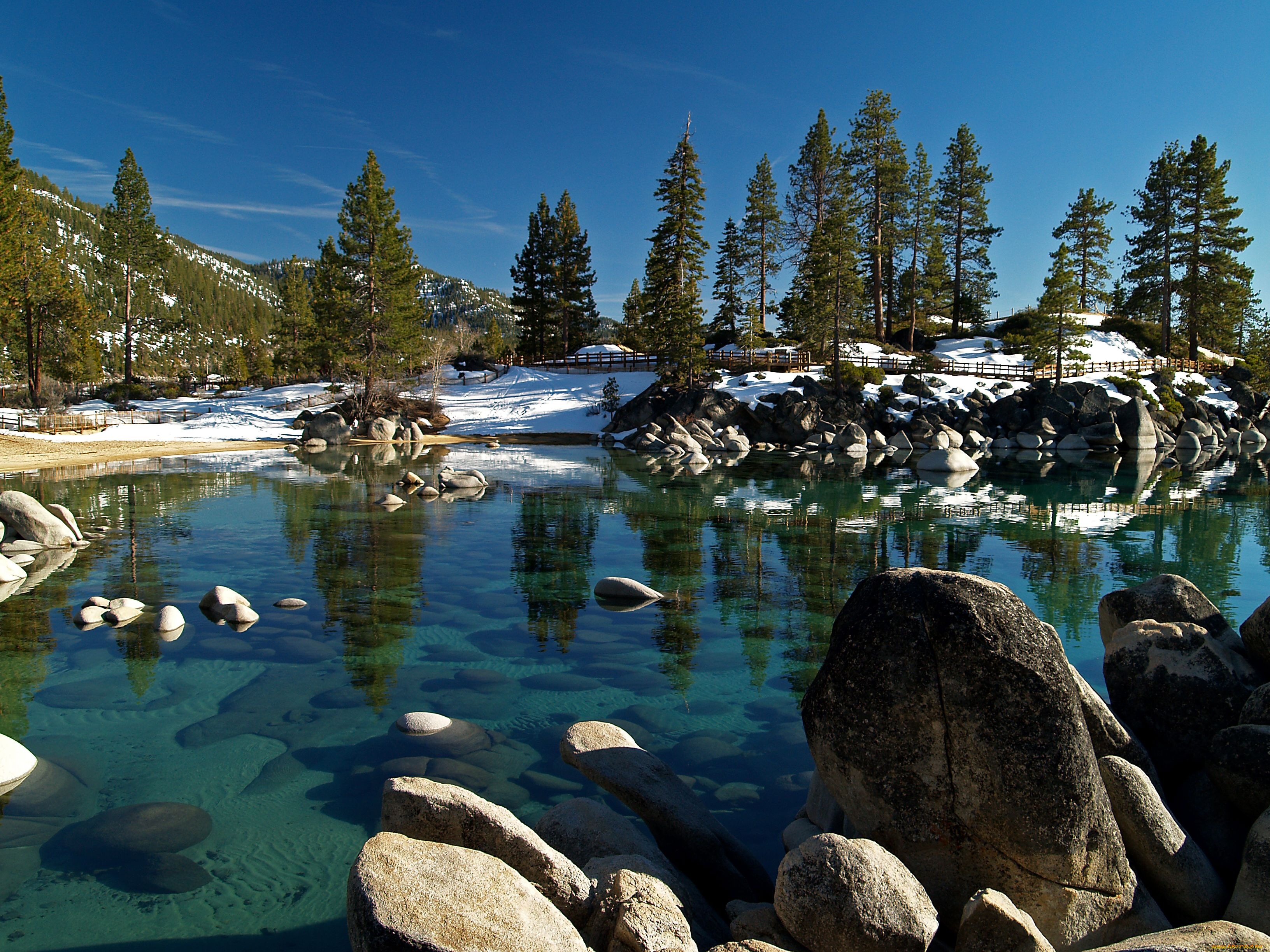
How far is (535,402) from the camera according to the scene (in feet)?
187

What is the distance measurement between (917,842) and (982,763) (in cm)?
59

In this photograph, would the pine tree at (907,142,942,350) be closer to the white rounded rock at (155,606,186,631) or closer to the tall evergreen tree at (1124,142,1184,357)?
the tall evergreen tree at (1124,142,1184,357)

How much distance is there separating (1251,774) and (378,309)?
1964 inches

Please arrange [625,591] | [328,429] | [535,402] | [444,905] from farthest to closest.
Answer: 1. [535,402]
2. [328,429]
3. [625,591]
4. [444,905]

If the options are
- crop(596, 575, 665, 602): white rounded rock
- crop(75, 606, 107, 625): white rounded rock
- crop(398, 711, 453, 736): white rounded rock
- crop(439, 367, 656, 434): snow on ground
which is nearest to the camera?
crop(398, 711, 453, 736): white rounded rock

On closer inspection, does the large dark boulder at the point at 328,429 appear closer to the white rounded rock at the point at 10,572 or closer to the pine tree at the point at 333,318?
the pine tree at the point at 333,318

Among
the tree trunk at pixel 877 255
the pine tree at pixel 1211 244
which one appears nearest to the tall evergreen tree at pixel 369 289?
the tree trunk at pixel 877 255

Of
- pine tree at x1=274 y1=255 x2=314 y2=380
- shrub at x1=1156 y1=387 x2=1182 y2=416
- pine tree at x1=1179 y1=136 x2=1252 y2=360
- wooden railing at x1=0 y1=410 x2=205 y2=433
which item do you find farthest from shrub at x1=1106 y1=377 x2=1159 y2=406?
pine tree at x1=274 y1=255 x2=314 y2=380

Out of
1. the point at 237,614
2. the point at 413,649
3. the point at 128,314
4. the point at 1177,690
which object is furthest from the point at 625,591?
the point at 128,314

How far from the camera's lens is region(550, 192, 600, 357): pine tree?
223 ft

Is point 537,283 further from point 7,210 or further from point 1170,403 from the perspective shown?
point 1170,403

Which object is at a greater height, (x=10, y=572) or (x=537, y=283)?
(x=537, y=283)

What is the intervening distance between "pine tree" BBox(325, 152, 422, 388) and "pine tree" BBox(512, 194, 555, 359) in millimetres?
20616

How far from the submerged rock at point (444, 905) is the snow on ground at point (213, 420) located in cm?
4017
